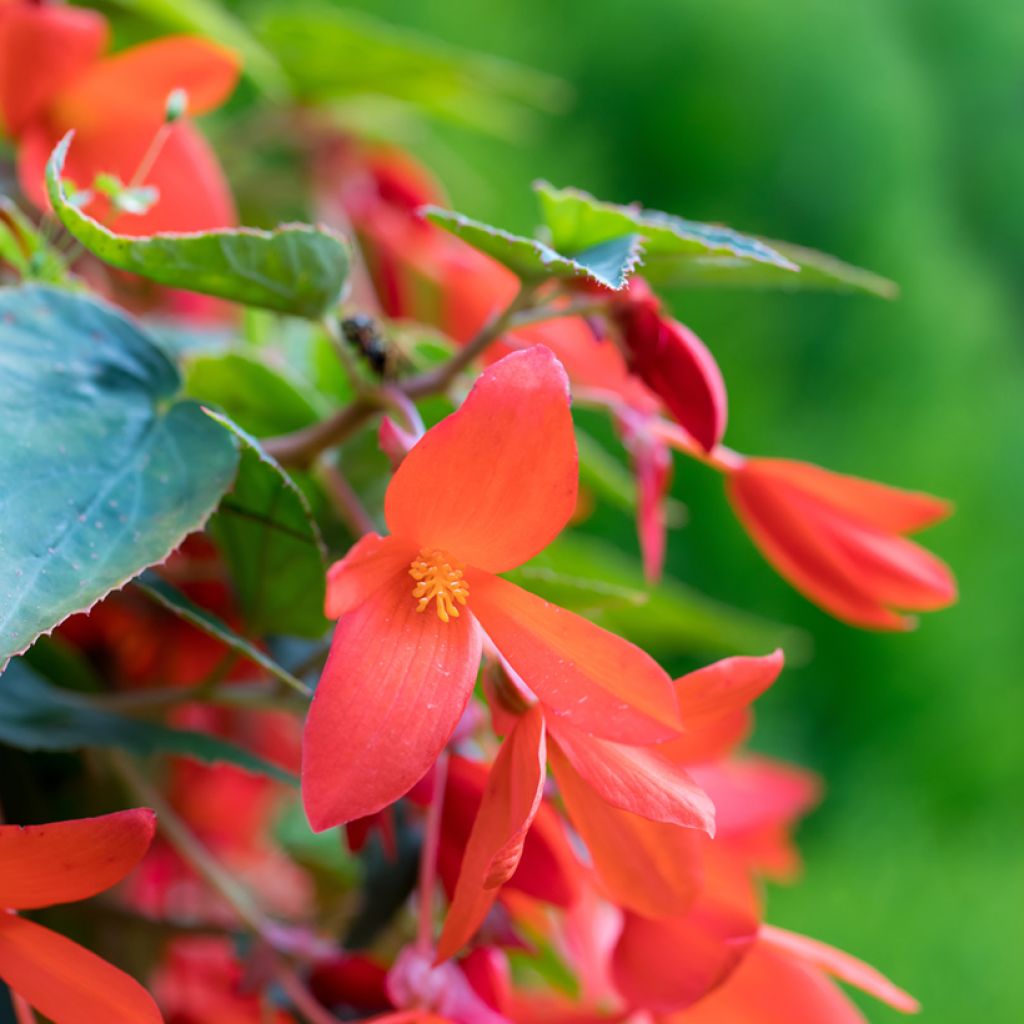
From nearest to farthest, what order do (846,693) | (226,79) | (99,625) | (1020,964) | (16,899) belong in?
(16,899) < (226,79) < (99,625) < (1020,964) < (846,693)

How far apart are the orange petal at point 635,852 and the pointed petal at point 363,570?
60mm

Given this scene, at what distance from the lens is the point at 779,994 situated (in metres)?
0.32

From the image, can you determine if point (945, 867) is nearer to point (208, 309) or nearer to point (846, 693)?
point (846, 693)

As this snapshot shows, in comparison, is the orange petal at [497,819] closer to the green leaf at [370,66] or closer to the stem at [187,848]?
the stem at [187,848]

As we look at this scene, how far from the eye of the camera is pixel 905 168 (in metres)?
1.16

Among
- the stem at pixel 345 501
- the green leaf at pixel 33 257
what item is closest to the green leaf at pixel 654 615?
the stem at pixel 345 501

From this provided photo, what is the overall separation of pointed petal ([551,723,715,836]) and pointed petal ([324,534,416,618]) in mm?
50

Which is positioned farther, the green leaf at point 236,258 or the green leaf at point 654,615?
the green leaf at point 654,615

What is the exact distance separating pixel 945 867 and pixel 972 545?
30cm

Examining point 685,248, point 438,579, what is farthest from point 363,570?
point 685,248

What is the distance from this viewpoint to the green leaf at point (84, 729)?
1.07 ft

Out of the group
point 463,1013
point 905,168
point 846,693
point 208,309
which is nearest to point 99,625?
point 208,309

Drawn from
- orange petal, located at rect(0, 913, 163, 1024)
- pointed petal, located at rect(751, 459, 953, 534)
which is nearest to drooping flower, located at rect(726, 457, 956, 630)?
pointed petal, located at rect(751, 459, 953, 534)

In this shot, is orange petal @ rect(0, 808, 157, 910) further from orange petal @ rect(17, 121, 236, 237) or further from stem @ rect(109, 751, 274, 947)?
orange petal @ rect(17, 121, 236, 237)
